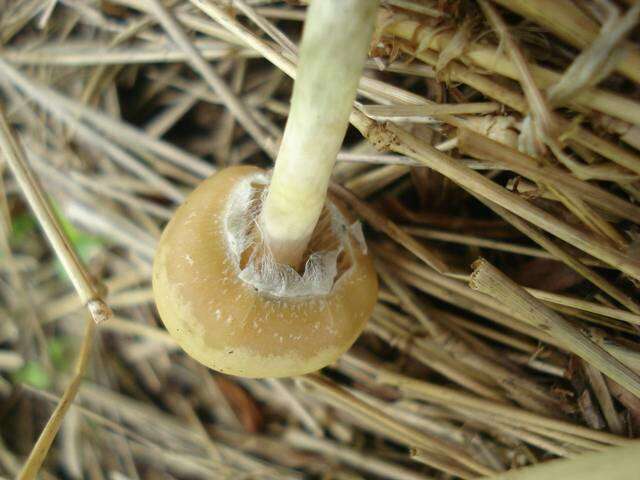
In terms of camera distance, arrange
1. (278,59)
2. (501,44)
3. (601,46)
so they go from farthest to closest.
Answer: (278,59) → (501,44) → (601,46)

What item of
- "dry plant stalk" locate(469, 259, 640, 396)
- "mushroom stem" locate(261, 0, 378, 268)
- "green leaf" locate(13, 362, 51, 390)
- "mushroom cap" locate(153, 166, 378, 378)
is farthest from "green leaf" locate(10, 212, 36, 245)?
"dry plant stalk" locate(469, 259, 640, 396)

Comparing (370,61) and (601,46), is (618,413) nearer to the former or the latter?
(601,46)

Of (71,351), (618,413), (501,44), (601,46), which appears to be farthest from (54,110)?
(618,413)

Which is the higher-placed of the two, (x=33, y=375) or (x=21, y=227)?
(x=21, y=227)

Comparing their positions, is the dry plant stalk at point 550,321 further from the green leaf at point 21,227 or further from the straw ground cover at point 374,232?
the green leaf at point 21,227

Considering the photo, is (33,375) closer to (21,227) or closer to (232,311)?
(21,227)

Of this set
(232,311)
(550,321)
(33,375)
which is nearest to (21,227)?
(33,375)

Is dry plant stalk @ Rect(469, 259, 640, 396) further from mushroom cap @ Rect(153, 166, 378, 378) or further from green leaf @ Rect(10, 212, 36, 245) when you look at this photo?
green leaf @ Rect(10, 212, 36, 245)

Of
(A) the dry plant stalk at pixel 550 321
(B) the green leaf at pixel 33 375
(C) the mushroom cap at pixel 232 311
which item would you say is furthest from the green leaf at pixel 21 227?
(A) the dry plant stalk at pixel 550 321
